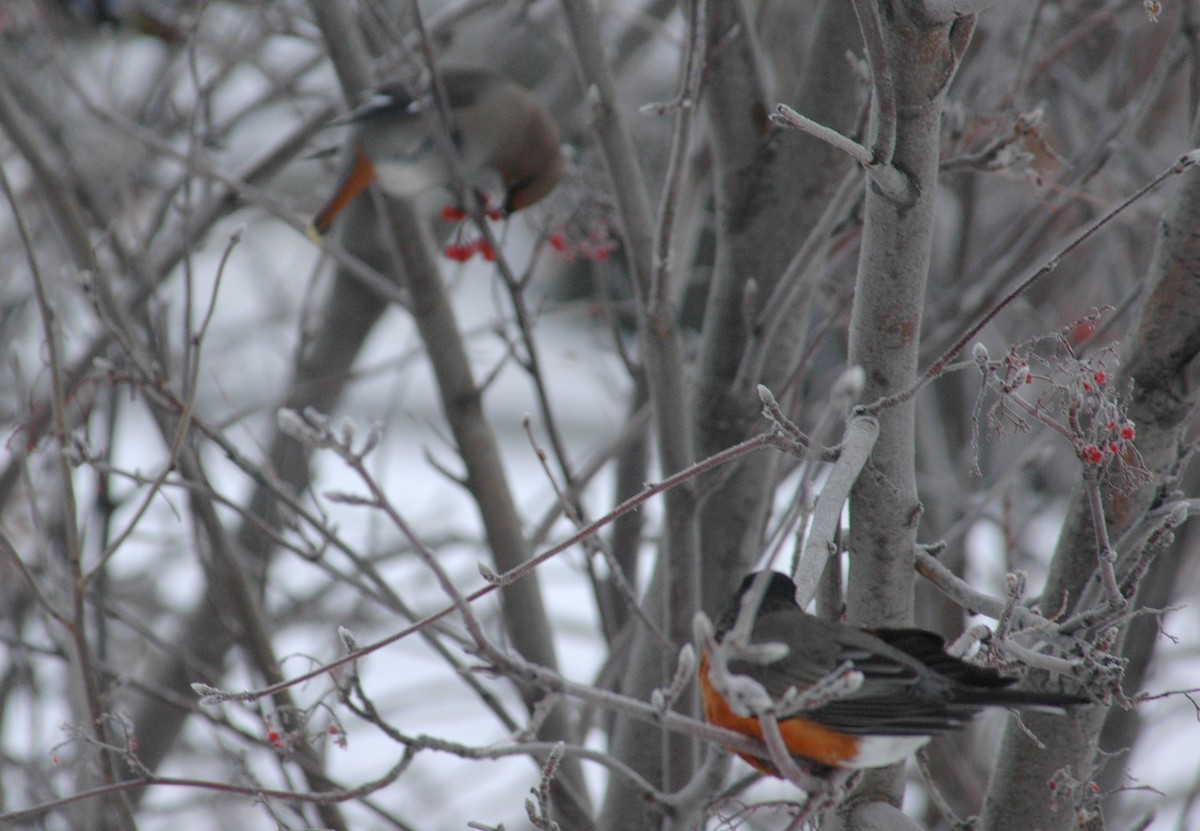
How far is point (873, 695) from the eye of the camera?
167cm

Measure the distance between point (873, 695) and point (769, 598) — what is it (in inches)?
17.3

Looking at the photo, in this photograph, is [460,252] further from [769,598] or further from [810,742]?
[810,742]

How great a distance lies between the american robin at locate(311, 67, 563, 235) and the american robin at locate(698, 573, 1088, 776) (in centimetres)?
209

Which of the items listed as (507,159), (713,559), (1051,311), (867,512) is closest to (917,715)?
(867,512)

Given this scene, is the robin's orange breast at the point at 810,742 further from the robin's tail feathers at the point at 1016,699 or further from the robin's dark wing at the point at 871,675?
the robin's tail feathers at the point at 1016,699

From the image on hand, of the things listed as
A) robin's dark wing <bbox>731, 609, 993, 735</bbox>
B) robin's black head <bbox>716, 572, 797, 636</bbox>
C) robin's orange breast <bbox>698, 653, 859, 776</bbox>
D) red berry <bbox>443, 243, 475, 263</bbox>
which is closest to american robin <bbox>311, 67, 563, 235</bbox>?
red berry <bbox>443, 243, 475, 263</bbox>

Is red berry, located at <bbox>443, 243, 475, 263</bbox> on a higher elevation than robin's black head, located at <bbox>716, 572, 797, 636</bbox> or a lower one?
higher

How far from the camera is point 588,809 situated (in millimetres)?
2969

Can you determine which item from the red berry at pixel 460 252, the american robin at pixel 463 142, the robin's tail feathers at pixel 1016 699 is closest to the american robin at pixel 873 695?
the robin's tail feathers at pixel 1016 699

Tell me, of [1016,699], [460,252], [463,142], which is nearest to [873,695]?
[1016,699]

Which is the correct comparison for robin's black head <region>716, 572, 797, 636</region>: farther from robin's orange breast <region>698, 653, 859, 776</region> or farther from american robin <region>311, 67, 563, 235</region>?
american robin <region>311, 67, 563, 235</region>

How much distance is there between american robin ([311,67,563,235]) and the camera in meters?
3.67

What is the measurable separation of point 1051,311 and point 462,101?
9.27 feet

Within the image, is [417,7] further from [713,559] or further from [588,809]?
[588,809]
